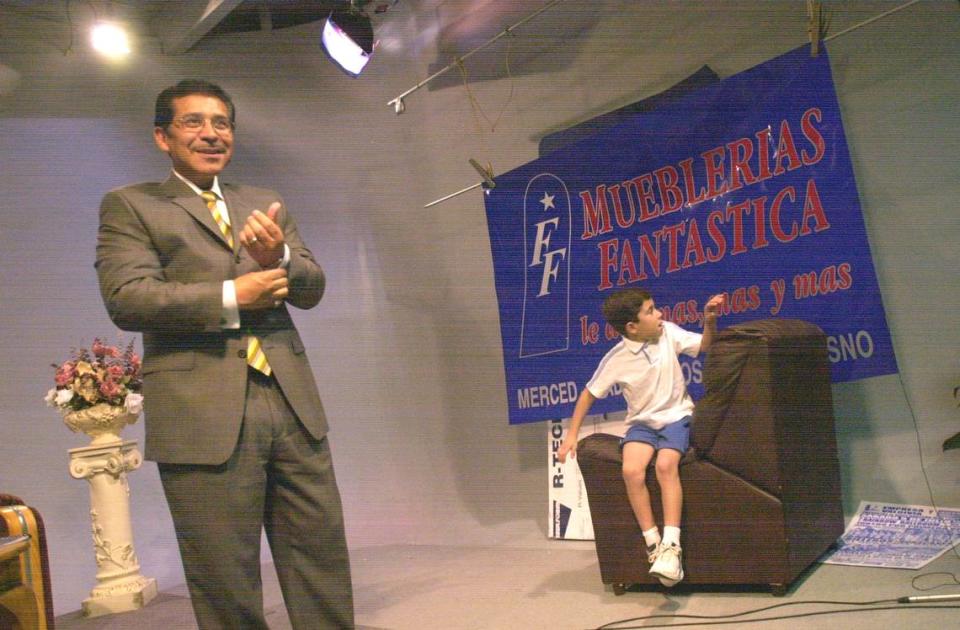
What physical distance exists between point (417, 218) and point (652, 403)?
2.22 metres

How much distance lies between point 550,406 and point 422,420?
1049mm

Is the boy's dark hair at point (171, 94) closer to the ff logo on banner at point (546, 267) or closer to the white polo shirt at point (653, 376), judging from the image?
the white polo shirt at point (653, 376)

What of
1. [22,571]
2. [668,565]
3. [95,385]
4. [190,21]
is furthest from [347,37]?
[22,571]

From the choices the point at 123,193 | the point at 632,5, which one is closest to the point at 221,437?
the point at 123,193

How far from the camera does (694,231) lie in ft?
12.1

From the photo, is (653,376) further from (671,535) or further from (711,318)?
(671,535)

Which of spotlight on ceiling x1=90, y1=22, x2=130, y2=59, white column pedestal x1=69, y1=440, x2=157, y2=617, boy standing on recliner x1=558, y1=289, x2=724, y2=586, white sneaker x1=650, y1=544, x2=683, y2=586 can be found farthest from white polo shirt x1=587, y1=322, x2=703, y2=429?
spotlight on ceiling x1=90, y1=22, x2=130, y2=59

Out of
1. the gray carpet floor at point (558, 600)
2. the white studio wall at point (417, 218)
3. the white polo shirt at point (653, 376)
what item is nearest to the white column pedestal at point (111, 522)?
the gray carpet floor at point (558, 600)

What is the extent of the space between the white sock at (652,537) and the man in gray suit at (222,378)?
1.58 meters

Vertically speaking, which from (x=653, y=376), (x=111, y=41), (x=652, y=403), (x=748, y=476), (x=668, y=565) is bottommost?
(x=668, y=565)

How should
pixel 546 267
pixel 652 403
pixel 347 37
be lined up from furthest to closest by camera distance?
pixel 546 267, pixel 347 37, pixel 652 403

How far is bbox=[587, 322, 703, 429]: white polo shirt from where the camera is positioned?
3242 mm

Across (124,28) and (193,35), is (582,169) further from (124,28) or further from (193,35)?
(124,28)

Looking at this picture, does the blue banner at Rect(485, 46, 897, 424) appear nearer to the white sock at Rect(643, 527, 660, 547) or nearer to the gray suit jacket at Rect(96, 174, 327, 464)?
the white sock at Rect(643, 527, 660, 547)
